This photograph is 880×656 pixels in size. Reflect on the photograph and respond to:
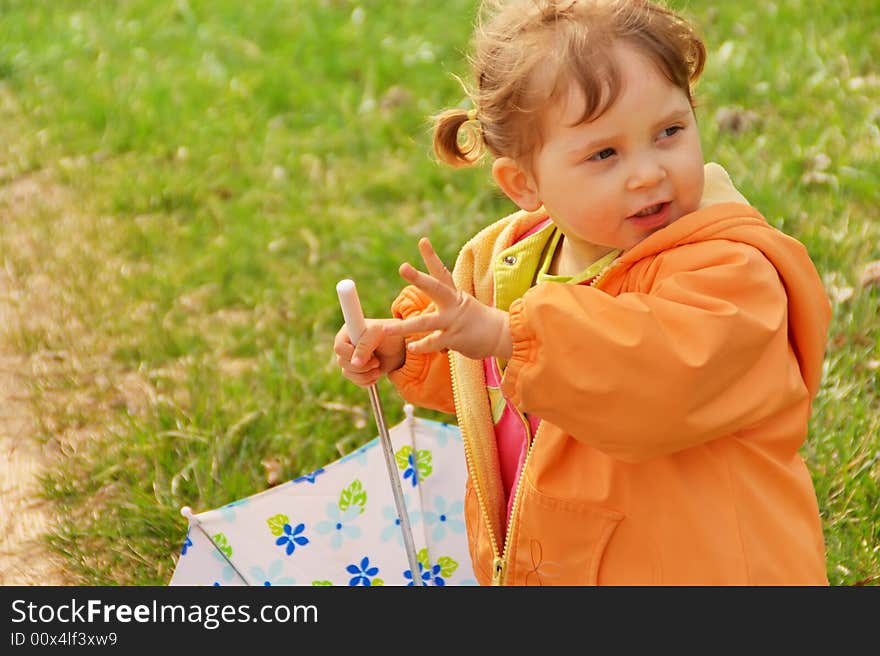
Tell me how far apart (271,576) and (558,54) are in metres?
1.31

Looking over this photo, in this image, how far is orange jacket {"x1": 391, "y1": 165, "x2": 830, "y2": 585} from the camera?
6.15ft

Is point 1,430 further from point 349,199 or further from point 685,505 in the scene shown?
point 685,505

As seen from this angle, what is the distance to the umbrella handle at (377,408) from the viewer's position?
196cm

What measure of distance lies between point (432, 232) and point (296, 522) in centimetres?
143

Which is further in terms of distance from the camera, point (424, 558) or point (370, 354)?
point (424, 558)

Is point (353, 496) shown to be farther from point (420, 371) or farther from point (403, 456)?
point (420, 371)

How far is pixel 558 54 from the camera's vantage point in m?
2.02

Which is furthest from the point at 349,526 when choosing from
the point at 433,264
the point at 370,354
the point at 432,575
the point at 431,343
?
the point at 433,264

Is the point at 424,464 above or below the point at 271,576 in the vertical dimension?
above

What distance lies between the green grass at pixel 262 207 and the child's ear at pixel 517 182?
45.2 inches

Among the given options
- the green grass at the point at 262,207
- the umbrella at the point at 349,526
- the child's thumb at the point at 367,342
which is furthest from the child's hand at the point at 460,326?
the green grass at the point at 262,207

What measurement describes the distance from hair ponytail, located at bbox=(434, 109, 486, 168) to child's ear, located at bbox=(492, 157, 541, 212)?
10 centimetres

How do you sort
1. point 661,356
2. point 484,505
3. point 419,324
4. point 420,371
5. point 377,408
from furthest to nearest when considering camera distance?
point 420,371
point 484,505
point 377,408
point 419,324
point 661,356
